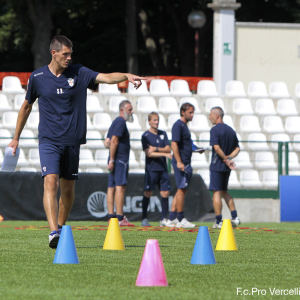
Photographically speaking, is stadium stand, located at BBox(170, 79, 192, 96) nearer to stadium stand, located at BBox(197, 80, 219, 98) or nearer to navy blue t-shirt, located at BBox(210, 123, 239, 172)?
stadium stand, located at BBox(197, 80, 219, 98)

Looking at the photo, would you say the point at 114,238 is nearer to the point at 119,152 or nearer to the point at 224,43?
the point at 119,152

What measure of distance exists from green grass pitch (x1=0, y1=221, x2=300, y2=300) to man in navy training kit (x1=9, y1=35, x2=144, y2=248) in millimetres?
835

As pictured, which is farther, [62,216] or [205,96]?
[205,96]

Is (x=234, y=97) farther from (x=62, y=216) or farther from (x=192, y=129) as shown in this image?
(x=62, y=216)

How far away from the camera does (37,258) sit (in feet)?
27.7

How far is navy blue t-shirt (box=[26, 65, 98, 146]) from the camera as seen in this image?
30.7ft

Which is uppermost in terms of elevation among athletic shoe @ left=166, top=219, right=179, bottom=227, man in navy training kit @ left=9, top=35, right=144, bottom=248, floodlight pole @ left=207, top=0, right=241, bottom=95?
floodlight pole @ left=207, top=0, right=241, bottom=95

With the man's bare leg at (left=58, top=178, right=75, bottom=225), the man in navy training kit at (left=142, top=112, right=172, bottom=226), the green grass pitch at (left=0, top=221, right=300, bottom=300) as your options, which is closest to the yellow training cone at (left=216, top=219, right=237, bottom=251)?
the green grass pitch at (left=0, top=221, right=300, bottom=300)

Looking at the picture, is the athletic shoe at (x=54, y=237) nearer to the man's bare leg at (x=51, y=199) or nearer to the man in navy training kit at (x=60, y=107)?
the man's bare leg at (x=51, y=199)

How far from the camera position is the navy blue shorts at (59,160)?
9.27 meters

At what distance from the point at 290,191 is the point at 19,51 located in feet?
69.9

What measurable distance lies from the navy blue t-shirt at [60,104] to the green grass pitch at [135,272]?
113cm

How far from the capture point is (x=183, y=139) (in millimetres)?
14703

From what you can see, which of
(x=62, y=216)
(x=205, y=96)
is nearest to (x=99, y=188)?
(x=205, y=96)
